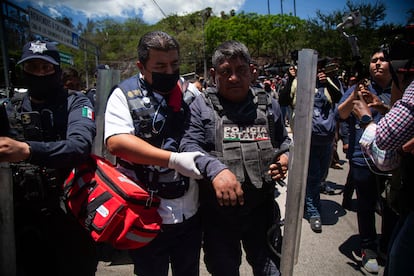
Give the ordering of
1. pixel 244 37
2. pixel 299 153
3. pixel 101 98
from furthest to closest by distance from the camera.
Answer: pixel 244 37 < pixel 101 98 < pixel 299 153

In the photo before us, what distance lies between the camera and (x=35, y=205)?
66.6 inches

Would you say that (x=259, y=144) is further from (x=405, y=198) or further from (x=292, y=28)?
(x=292, y=28)

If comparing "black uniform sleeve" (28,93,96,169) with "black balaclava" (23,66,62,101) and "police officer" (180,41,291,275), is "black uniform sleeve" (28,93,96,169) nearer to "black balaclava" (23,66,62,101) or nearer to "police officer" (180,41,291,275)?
"black balaclava" (23,66,62,101)

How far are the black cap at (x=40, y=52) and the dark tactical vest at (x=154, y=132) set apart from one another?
0.51 metres

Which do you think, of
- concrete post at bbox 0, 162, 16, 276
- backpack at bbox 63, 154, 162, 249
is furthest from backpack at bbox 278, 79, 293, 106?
concrete post at bbox 0, 162, 16, 276

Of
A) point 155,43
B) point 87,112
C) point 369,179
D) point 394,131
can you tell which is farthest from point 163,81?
point 369,179

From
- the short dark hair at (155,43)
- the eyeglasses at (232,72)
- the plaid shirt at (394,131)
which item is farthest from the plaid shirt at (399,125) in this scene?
the short dark hair at (155,43)

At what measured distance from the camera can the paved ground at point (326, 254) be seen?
9.04 ft

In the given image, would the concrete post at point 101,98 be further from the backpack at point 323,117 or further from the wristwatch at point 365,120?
the backpack at point 323,117

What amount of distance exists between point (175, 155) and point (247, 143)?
1.40ft

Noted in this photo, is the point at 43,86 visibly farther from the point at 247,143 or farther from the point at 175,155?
the point at 247,143

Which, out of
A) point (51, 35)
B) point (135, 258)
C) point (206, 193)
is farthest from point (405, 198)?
point (51, 35)

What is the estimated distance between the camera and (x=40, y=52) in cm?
170

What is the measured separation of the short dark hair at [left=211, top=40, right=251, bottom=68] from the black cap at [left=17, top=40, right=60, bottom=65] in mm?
989
